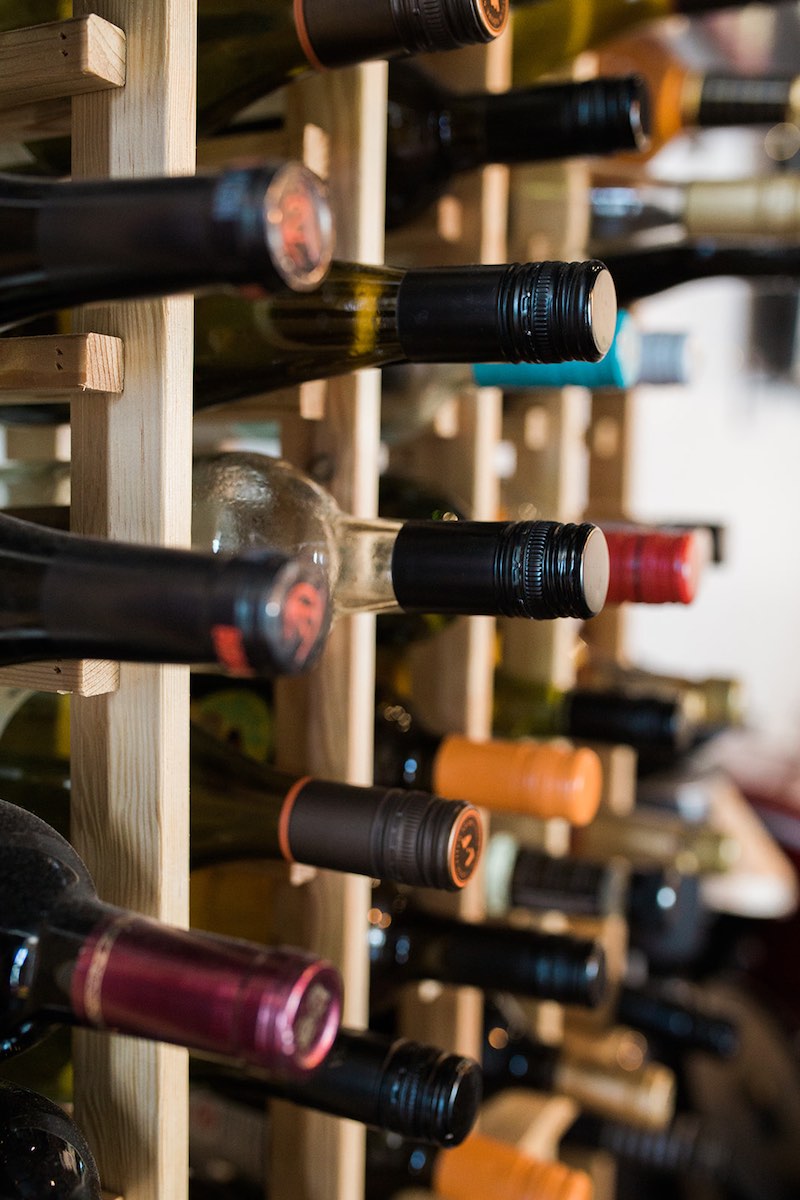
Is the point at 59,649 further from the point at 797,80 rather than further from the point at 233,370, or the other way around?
the point at 797,80

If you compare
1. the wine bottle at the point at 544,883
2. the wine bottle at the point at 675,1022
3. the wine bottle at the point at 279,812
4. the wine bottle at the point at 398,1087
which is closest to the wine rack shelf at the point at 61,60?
the wine bottle at the point at 279,812

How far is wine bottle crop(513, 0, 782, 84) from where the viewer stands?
61 centimetres

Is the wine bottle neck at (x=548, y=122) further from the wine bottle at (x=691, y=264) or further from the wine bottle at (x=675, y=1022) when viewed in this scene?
the wine bottle at (x=675, y=1022)

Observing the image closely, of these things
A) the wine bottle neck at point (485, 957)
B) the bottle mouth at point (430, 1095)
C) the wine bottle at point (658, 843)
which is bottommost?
the wine bottle at point (658, 843)

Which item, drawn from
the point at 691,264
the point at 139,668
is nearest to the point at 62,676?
the point at 139,668

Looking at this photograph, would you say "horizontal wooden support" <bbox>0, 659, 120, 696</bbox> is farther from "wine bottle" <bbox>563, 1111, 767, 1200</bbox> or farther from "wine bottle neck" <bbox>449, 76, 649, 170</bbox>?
"wine bottle" <bbox>563, 1111, 767, 1200</bbox>

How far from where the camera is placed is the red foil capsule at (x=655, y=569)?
1.47ft

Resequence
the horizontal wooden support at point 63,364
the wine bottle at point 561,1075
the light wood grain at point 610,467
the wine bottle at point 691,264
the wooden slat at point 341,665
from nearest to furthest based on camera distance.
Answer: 1. the horizontal wooden support at point 63,364
2. the wooden slat at point 341,665
3. the wine bottle at point 691,264
4. the wine bottle at point 561,1075
5. the light wood grain at point 610,467

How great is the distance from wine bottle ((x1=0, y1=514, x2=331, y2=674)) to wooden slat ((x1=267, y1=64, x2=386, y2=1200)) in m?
0.19

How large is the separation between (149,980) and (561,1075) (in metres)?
0.54

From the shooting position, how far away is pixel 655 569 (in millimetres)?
450

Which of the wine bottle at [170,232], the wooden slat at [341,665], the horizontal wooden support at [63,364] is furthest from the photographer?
the wooden slat at [341,665]

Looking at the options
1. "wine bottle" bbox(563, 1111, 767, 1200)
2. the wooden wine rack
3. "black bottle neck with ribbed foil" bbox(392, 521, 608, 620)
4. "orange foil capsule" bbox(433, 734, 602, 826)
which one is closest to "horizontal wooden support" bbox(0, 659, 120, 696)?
the wooden wine rack

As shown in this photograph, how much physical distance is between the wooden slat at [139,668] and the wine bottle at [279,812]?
2.3 inches
